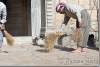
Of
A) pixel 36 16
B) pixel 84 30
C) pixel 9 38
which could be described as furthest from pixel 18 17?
pixel 84 30

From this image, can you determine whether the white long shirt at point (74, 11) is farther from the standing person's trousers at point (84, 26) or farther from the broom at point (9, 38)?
the broom at point (9, 38)

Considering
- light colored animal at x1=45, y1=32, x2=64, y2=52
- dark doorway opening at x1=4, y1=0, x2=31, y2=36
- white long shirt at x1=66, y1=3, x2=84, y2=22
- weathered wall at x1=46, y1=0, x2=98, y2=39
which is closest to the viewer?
white long shirt at x1=66, y1=3, x2=84, y2=22

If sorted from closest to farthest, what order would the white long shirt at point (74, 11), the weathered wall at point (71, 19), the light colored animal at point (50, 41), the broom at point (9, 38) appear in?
the white long shirt at point (74, 11) < the broom at point (9, 38) < the light colored animal at point (50, 41) < the weathered wall at point (71, 19)

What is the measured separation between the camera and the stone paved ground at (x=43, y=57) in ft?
30.1

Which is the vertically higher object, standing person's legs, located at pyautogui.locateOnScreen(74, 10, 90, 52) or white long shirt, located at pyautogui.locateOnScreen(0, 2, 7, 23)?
white long shirt, located at pyautogui.locateOnScreen(0, 2, 7, 23)

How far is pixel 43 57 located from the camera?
10.0 m

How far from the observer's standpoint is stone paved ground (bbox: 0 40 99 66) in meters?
9.19

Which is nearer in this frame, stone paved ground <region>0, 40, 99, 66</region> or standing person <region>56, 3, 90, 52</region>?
stone paved ground <region>0, 40, 99, 66</region>

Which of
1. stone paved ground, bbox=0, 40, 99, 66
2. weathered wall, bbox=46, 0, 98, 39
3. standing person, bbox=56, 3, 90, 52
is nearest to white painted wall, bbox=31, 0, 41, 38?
weathered wall, bbox=46, 0, 98, 39

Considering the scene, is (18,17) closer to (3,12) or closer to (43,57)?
(3,12)

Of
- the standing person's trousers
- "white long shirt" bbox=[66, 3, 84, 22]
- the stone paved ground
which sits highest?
"white long shirt" bbox=[66, 3, 84, 22]

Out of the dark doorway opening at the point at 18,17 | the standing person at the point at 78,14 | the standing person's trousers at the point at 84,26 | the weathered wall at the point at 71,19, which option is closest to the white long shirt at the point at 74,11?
the standing person at the point at 78,14

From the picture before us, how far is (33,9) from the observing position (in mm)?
12641

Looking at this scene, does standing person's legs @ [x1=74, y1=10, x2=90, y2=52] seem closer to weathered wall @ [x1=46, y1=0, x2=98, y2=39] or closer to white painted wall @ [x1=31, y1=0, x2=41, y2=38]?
weathered wall @ [x1=46, y1=0, x2=98, y2=39]
